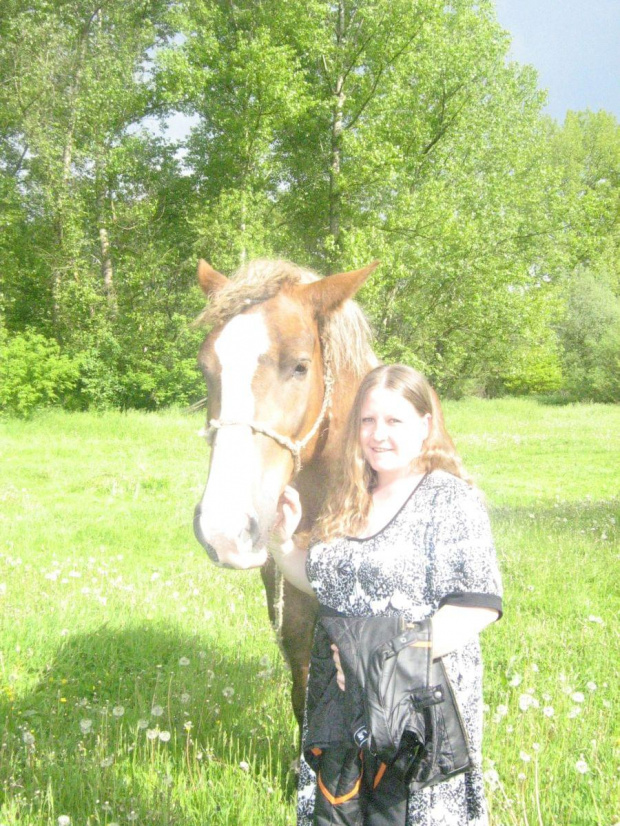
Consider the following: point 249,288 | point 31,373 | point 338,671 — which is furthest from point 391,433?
point 31,373

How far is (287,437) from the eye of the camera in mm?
2053

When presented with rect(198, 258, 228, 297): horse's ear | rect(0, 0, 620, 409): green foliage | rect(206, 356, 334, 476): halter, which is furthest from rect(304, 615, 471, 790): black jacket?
rect(0, 0, 620, 409): green foliage

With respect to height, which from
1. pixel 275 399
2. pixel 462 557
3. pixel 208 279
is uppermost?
pixel 208 279

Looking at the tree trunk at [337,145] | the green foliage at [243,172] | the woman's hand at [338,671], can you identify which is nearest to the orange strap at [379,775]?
the woman's hand at [338,671]

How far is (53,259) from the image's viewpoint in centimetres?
1961

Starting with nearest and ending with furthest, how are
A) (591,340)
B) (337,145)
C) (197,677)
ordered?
(197,677), (337,145), (591,340)

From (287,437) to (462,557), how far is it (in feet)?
2.26

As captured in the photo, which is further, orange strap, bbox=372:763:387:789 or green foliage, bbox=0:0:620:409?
green foliage, bbox=0:0:620:409

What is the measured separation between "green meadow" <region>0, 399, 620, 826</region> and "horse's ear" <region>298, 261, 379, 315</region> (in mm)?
1704

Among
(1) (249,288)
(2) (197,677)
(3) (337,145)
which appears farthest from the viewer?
(3) (337,145)

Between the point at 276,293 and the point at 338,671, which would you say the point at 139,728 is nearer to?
the point at 338,671

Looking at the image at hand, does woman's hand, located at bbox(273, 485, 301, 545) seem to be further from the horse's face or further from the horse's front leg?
the horse's front leg

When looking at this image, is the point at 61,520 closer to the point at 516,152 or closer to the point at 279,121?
the point at 279,121

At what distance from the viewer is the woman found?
166cm
